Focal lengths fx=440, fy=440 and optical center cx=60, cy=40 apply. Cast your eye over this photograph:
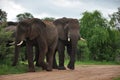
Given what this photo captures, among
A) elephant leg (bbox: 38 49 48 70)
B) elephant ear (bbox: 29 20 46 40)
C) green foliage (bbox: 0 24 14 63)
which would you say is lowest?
elephant leg (bbox: 38 49 48 70)

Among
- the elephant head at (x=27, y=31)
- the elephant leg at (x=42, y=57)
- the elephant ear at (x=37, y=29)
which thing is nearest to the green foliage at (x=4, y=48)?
the elephant head at (x=27, y=31)

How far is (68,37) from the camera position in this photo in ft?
79.5

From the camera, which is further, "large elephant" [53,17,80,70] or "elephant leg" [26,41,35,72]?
"large elephant" [53,17,80,70]

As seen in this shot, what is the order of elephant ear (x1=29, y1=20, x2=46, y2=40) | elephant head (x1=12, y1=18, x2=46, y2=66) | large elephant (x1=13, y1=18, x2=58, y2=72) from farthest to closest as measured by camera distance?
elephant ear (x1=29, y1=20, x2=46, y2=40) → large elephant (x1=13, y1=18, x2=58, y2=72) → elephant head (x1=12, y1=18, x2=46, y2=66)

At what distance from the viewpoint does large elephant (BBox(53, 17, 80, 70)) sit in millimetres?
23828

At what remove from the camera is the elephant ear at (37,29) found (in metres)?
21.3

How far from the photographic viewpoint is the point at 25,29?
21.1 meters

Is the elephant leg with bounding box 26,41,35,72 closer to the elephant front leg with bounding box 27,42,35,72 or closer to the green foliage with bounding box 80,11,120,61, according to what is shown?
the elephant front leg with bounding box 27,42,35,72

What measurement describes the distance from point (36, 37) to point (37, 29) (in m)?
0.40

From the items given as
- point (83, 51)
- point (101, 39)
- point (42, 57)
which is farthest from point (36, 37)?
point (83, 51)

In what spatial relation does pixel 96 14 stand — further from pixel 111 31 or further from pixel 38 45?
pixel 38 45

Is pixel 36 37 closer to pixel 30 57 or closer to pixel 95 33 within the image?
pixel 30 57

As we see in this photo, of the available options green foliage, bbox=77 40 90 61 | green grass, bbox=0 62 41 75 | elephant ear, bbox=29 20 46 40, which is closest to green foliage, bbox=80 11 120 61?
green foliage, bbox=77 40 90 61

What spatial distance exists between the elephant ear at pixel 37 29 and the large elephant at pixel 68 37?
2.59 m
